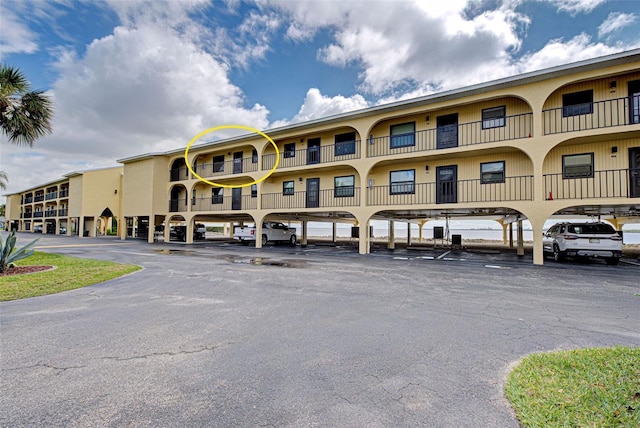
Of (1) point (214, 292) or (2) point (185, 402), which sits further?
(1) point (214, 292)

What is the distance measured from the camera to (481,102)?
14.6m

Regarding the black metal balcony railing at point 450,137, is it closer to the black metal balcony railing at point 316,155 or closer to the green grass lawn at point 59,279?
the black metal balcony railing at point 316,155

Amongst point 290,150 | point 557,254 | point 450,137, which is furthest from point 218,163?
point 557,254

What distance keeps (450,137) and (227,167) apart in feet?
52.0

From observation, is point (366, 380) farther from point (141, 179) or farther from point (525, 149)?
point (141, 179)

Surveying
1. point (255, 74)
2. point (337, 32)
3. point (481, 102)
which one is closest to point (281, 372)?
point (481, 102)

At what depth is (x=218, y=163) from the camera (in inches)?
918

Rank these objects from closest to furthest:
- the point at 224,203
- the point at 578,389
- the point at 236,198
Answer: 1. the point at 578,389
2. the point at 236,198
3. the point at 224,203

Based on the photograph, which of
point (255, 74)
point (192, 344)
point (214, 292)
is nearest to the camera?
point (192, 344)

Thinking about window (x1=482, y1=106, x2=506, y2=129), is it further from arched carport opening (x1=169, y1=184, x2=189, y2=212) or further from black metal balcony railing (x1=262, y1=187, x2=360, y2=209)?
arched carport opening (x1=169, y1=184, x2=189, y2=212)

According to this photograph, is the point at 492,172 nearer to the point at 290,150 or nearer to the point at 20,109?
the point at 290,150

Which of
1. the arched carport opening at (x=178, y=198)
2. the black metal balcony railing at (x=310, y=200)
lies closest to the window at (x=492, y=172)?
the black metal balcony railing at (x=310, y=200)

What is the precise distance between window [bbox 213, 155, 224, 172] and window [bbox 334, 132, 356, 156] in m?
9.84

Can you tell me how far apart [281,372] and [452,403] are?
166 cm
